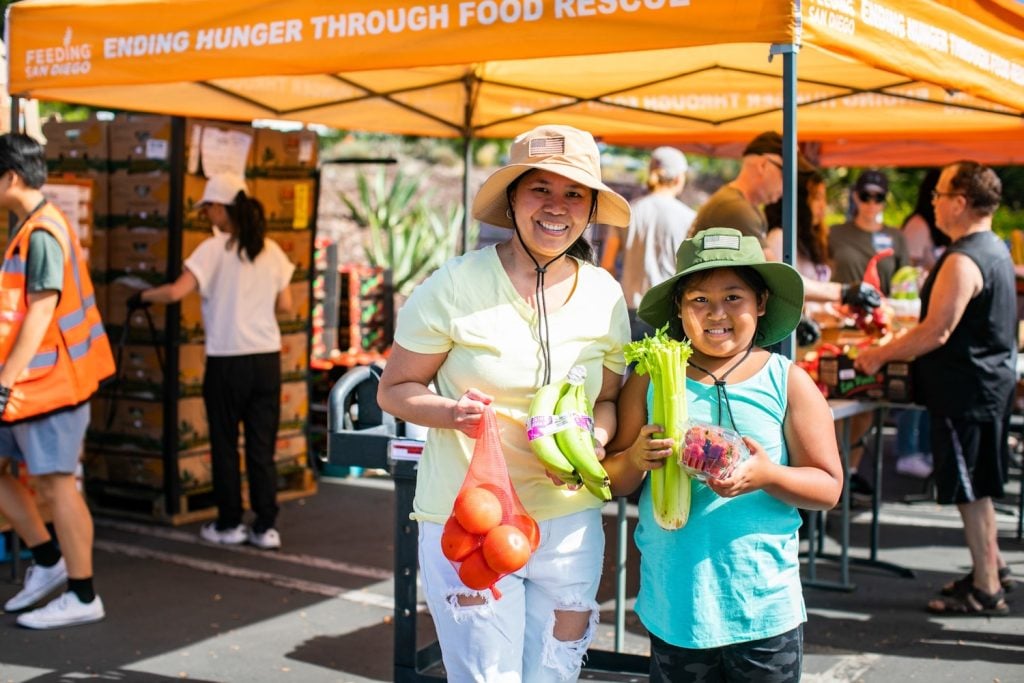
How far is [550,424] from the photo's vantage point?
269 cm

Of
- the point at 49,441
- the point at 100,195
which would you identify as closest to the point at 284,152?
the point at 100,195

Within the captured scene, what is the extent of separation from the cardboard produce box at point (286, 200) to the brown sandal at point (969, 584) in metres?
4.44

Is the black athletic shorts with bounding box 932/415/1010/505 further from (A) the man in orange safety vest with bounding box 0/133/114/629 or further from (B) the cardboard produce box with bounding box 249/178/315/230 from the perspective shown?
(B) the cardboard produce box with bounding box 249/178/315/230

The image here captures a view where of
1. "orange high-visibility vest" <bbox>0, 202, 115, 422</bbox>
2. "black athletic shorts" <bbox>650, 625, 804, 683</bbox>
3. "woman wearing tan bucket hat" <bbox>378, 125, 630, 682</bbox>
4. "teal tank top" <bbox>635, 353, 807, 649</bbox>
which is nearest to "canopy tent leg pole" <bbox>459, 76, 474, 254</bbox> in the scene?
"orange high-visibility vest" <bbox>0, 202, 115, 422</bbox>

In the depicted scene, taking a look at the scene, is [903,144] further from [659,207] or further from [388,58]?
[388,58]

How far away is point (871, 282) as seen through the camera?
21.0ft

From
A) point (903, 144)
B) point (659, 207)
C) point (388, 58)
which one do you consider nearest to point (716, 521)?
point (388, 58)

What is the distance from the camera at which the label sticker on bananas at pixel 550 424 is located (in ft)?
8.82

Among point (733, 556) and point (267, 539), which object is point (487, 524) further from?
point (267, 539)

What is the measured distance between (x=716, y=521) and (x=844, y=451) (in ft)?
10.8

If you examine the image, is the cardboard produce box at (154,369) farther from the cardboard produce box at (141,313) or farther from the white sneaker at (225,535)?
the white sneaker at (225,535)

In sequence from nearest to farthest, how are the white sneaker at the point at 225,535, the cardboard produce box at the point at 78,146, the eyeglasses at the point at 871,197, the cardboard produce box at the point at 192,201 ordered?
1. the white sneaker at the point at 225,535
2. the cardboard produce box at the point at 192,201
3. the cardboard produce box at the point at 78,146
4. the eyeglasses at the point at 871,197

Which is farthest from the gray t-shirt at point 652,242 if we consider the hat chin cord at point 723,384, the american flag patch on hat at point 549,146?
the american flag patch on hat at point 549,146

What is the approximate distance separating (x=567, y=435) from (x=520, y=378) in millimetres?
234
